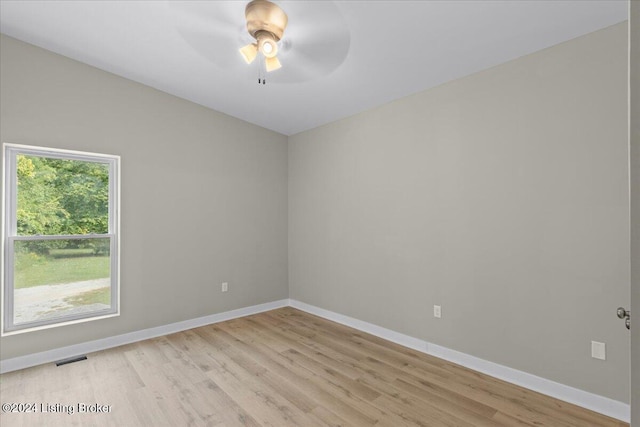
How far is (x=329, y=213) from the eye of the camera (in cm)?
440

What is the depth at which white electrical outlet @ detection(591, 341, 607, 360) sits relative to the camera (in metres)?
2.27

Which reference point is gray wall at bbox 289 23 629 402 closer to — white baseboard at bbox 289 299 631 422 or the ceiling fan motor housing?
white baseboard at bbox 289 299 631 422

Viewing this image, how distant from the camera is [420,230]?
3.36 meters

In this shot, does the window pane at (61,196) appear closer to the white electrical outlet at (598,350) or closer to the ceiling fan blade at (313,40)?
the ceiling fan blade at (313,40)

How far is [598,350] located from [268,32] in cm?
334

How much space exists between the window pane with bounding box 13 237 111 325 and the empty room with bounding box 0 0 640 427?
1 cm

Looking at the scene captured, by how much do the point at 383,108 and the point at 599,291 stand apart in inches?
102

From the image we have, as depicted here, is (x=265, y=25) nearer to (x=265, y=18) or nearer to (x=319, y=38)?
(x=265, y=18)

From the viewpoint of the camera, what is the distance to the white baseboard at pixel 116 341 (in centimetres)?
300

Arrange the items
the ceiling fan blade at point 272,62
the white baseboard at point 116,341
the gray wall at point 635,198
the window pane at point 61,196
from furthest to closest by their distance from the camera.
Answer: the window pane at point 61,196, the white baseboard at point 116,341, the ceiling fan blade at point 272,62, the gray wall at point 635,198

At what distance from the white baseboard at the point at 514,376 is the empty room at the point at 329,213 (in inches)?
0.7

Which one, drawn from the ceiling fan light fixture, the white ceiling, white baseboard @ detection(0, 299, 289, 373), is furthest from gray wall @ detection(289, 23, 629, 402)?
the ceiling fan light fixture

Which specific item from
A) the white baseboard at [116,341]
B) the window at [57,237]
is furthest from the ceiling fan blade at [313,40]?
Answer: the white baseboard at [116,341]

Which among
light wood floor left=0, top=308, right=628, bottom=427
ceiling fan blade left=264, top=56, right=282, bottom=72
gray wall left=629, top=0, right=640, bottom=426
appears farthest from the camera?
ceiling fan blade left=264, top=56, right=282, bottom=72
